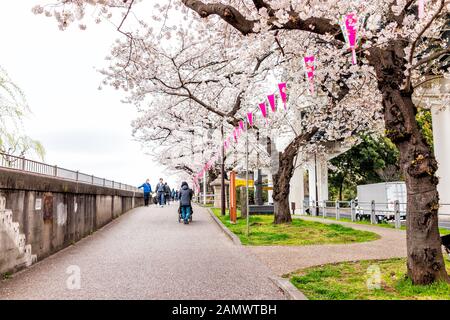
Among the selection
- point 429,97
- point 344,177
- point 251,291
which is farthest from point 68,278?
point 344,177

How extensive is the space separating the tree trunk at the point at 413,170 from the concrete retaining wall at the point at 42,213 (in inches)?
248

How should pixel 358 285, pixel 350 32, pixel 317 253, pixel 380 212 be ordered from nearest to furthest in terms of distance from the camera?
1. pixel 358 285
2. pixel 350 32
3. pixel 317 253
4. pixel 380 212

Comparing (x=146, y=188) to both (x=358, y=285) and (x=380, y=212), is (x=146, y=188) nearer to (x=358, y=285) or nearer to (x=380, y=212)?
(x=380, y=212)

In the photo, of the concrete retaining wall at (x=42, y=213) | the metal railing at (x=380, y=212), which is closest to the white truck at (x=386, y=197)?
the metal railing at (x=380, y=212)

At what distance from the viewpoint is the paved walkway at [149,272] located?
5.79m

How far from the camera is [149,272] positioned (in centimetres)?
720

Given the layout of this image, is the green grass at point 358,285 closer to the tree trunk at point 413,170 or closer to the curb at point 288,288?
the curb at point 288,288

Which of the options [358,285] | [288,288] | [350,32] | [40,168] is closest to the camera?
[288,288]

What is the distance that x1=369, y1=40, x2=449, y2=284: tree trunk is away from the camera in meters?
5.75

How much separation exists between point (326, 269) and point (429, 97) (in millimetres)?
18878

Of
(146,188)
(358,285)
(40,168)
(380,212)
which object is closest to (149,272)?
(358,285)

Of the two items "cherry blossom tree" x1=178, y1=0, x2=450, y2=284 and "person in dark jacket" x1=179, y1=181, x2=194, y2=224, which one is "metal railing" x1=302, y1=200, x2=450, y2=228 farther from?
"cherry blossom tree" x1=178, y1=0, x2=450, y2=284

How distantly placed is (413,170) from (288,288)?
250cm
